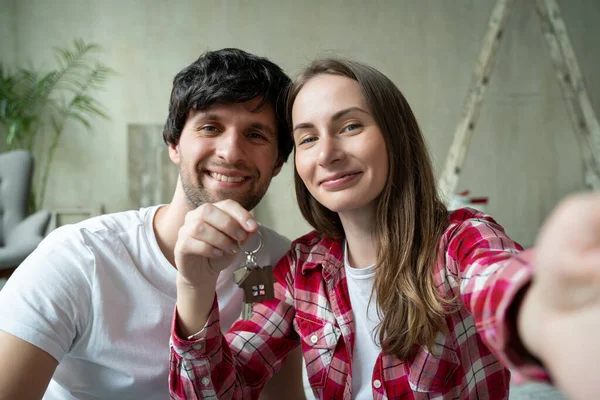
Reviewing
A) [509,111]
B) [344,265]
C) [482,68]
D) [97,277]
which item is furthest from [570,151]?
[97,277]

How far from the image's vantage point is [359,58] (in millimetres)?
4391

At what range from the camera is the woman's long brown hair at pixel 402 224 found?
96 cm

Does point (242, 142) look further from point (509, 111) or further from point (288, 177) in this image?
point (509, 111)

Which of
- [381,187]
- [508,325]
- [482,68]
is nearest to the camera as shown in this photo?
[508,325]

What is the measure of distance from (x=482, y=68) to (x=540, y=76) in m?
1.54

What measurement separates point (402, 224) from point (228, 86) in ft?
1.66

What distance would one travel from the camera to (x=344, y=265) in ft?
3.72

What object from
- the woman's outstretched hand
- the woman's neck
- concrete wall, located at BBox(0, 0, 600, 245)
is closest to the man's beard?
the woman's neck

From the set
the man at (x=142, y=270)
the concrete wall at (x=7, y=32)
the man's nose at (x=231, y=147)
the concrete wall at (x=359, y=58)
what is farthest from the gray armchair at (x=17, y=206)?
the man's nose at (x=231, y=147)

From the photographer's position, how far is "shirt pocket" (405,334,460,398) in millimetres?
956

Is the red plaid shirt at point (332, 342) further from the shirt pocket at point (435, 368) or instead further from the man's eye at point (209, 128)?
the man's eye at point (209, 128)

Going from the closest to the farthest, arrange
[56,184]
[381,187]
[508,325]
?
1. [508,325]
2. [381,187]
3. [56,184]

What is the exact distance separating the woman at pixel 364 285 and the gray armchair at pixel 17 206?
2108mm

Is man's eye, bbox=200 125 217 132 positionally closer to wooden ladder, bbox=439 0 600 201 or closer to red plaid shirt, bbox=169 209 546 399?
red plaid shirt, bbox=169 209 546 399
